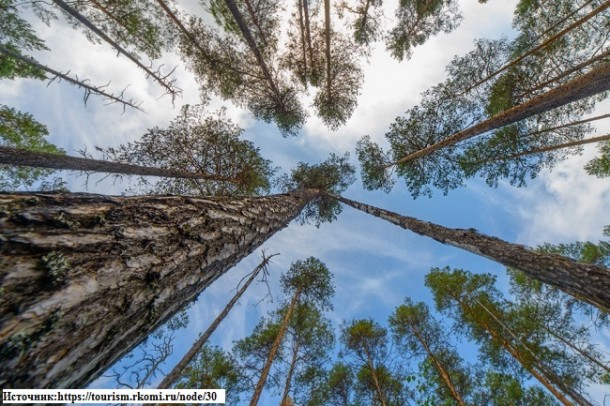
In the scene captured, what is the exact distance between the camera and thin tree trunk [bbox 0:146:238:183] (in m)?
6.53

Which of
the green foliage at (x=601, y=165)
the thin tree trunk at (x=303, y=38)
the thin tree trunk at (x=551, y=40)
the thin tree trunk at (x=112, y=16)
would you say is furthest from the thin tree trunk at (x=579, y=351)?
the thin tree trunk at (x=112, y=16)

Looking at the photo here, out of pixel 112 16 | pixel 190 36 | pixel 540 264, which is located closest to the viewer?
pixel 540 264

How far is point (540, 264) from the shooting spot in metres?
3.45

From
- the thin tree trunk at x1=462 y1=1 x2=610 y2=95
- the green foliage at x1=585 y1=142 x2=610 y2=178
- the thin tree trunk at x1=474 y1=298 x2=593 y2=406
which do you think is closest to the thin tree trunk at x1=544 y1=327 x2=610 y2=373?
the thin tree trunk at x1=474 y1=298 x2=593 y2=406

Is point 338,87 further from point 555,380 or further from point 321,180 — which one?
point 555,380

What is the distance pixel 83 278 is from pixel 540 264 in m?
4.67

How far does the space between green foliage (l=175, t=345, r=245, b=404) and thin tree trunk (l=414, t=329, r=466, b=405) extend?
24.4ft

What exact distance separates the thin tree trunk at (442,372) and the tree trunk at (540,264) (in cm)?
664

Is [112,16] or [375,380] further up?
[112,16]

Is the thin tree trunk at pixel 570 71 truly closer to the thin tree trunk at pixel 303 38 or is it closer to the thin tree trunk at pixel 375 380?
the thin tree trunk at pixel 303 38

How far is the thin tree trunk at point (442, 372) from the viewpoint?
8680 millimetres

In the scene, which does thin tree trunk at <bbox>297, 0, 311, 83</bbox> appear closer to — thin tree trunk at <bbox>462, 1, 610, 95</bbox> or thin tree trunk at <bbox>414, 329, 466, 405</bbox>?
thin tree trunk at <bbox>462, 1, 610, 95</bbox>

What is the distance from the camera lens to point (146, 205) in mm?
1752

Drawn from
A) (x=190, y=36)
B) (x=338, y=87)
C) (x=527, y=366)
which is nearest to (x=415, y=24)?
(x=338, y=87)
